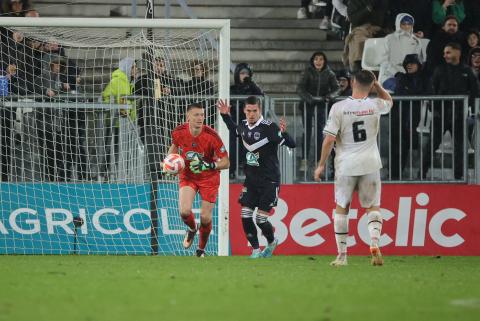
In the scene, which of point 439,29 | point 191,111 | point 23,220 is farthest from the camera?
point 439,29

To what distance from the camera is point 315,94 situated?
63.4 ft

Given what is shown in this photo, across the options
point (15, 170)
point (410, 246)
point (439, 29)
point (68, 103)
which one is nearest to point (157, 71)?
point (68, 103)

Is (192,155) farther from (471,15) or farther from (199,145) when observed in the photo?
(471,15)

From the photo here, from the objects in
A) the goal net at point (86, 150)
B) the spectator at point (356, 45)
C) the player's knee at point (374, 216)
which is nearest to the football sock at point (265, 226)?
the goal net at point (86, 150)

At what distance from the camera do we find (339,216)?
1383 centimetres

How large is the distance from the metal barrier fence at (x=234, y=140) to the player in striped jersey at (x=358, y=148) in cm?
464

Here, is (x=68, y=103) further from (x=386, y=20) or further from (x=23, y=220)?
(x=386, y=20)

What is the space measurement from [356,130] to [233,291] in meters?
3.98

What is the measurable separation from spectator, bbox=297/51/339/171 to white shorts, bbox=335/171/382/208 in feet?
15.9

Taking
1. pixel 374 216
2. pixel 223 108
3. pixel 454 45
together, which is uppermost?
pixel 454 45

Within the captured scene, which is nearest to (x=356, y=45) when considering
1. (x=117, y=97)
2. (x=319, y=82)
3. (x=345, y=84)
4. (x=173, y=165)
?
(x=345, y=84)

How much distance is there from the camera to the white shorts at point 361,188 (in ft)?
45.0

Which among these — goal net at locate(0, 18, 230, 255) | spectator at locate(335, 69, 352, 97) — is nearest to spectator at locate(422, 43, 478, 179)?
spectator at locate(335, 69, 352, 97)

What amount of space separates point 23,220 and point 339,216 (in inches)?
229
